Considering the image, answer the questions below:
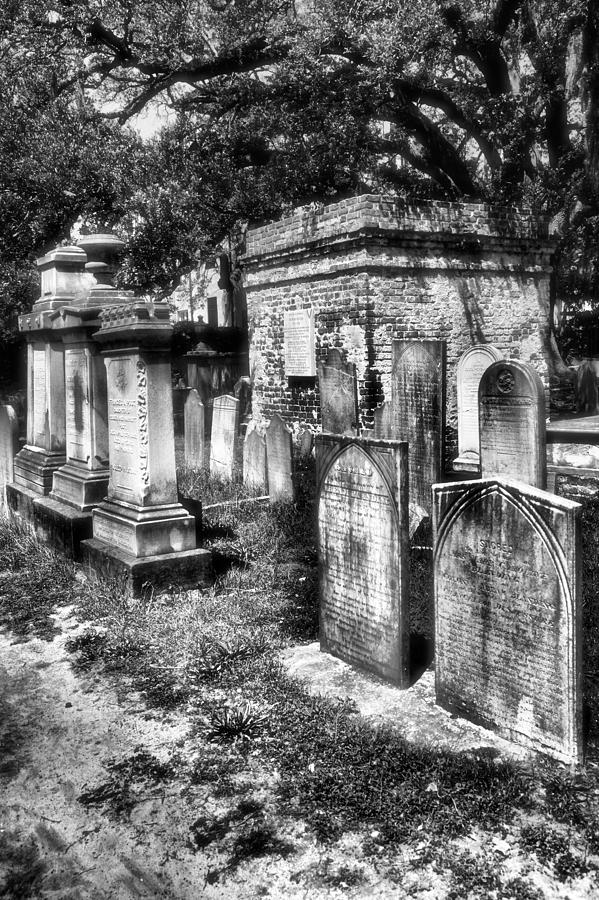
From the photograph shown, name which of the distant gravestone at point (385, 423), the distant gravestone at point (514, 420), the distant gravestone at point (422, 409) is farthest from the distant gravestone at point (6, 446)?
the distant gravestone at point (514, 420)

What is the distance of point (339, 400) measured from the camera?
6.29m

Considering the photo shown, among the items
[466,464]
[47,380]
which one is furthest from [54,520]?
[466,464]

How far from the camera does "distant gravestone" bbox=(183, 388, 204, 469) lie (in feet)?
36.4

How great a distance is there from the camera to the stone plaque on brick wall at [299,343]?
12094 mm

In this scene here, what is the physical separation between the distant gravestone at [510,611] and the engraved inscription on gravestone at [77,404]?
13.8 feet

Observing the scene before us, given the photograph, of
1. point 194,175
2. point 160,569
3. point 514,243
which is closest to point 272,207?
point 194,175

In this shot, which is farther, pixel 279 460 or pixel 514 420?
pixel 279 460

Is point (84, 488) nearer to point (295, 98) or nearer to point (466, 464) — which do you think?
point (466, 464)

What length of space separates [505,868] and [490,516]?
5.26ft

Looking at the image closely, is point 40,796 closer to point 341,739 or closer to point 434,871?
point 341,739

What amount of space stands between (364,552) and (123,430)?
8.58ft

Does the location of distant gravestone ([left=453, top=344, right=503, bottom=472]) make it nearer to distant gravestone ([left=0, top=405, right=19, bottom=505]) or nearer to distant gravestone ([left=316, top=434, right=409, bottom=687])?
distant gravestone ([left=316, top=434, right=409, bottom=687])

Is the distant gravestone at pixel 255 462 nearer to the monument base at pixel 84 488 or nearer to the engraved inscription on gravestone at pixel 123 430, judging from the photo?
the monument base at pixel 84 488

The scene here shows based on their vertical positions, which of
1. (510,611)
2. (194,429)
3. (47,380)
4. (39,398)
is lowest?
(510,611)
